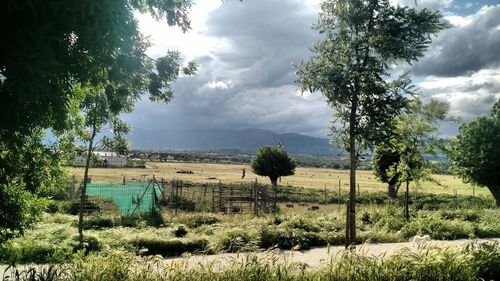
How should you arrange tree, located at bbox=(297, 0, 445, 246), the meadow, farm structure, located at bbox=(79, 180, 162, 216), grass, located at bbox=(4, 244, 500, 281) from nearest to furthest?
1. grass, located at bbox=(4, 244, 500, 281)
2. the meadow
3. tree, located at bbox=(297, 0, 445, 246)
4. farm structure, located at bbox=(79, 180, 162, 216)

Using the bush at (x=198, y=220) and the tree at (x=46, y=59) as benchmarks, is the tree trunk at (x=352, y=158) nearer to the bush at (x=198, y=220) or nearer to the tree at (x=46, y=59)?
the tree at (x=46, y=59)

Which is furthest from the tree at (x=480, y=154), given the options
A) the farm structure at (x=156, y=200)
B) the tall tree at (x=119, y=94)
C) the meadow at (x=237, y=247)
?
the tall tree at (x=119, y=94)

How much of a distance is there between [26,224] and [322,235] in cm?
1078

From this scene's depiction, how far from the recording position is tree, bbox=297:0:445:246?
10.6 m

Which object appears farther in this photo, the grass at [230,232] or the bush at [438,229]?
the bush at [438,229]

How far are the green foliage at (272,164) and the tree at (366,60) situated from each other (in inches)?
1867

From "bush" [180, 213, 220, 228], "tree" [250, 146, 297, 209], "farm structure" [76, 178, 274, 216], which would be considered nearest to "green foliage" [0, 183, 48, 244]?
"bush" [180, 213, 220, 228]

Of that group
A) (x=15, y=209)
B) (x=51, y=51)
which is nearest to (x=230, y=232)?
(x=15, y=209)

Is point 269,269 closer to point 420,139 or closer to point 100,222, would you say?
point 100,222

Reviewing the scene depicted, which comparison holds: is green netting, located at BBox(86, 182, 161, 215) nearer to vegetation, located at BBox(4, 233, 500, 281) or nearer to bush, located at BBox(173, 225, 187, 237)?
bush, located at BBox(173, 225, 187, 237)

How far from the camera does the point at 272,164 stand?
5878 centimetres

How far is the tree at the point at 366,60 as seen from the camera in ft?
34.9

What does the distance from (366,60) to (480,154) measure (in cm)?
2533

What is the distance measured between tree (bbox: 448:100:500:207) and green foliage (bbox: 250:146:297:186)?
26625 mm
